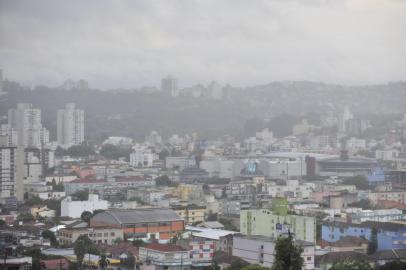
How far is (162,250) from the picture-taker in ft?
31.3

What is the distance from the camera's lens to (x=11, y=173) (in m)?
16.8

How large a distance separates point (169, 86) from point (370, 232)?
31669 millimetres

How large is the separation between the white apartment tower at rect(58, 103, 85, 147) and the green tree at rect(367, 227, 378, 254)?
65.0 ft

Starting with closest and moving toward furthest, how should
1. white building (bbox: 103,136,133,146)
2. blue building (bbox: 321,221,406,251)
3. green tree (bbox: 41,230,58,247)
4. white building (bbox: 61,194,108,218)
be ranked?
1. blue building (bbox: 321,221,406,251)
2. green tree (bbox: 41,230,58,247)
3. white building (bbox: 61,194,108,218)
4. white building (bbox: 103,136,133,146)

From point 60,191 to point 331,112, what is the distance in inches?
956

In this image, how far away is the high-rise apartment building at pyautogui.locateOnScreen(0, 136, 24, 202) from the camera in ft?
54.4

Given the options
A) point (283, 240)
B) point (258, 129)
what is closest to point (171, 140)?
point (258, 129)

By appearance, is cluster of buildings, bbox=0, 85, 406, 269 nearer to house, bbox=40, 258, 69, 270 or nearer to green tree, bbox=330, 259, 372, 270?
house, bbox=40, 258, 69, 270

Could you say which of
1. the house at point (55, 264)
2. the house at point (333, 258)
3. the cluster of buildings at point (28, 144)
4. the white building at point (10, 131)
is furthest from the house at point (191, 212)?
the white building at point (10, 131)

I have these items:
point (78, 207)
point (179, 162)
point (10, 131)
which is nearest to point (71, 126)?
point (10, 131)

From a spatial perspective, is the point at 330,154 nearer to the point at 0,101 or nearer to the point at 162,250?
the point at 0,101

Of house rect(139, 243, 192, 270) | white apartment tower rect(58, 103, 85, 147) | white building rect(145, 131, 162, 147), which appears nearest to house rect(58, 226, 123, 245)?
house rect(139, 243, 192, 270)

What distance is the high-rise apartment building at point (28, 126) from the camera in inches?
1088

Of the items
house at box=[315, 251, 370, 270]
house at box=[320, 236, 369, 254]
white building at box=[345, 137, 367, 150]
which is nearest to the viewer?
house at box=[315, 251, 370, 270]
